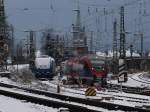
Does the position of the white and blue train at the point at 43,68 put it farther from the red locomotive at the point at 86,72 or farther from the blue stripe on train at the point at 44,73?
the red locomotive at the point at 86,72

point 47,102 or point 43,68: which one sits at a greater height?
point 47,102

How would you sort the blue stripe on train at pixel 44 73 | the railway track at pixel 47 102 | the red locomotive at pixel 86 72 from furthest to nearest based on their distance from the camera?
the blue stripe on train at pixel 44 73 < the red locomotive at pixel 86 72 < the railway track at pixel 47 102

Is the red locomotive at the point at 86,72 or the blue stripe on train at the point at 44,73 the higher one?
the red locomotive at the point at 86,72

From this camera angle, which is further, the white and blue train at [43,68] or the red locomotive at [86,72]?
the white and blue train at [43,68]

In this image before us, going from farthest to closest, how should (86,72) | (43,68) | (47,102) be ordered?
(43,68)
(86,72)
(47,102)

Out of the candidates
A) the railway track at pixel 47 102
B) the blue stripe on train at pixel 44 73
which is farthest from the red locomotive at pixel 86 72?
the railway track at pixel 47 102

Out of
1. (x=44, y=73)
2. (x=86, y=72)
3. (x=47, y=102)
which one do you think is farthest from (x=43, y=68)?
(x=47, y=102)

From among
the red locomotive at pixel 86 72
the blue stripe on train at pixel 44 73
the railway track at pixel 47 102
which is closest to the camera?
the railway track at pixel 47 102

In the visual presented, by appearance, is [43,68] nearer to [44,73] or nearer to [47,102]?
[44,73]

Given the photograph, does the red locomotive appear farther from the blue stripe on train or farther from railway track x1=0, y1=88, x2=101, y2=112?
railway track x1=0, y1=88, x2=101, y2=112

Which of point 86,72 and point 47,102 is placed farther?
point 86,72

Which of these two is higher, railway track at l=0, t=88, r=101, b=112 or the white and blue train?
railway track at l=0, t=88, r=101, b=112

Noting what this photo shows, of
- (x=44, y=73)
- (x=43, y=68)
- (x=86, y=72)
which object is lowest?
(x=44, y=73)

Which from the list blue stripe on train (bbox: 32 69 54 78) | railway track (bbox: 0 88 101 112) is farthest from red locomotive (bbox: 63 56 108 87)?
railway track (bbox: 0 88 101 112)
